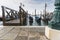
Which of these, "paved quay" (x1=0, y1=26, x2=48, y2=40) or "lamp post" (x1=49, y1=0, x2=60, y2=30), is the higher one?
"lamp post" (x1=49, y1=0, x2=60, y2=30)

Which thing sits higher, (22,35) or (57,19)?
(57,19)

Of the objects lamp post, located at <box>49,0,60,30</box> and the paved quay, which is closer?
lamp post, located at <box>49,0,60,30</box>

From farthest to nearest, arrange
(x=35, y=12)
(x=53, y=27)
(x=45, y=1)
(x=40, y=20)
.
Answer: (x=40, y=20) < (x=45, y=1) < (x=35, y=12) < (x=53, y=27)

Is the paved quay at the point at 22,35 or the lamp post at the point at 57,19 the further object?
the paved quay at the point at 22,35

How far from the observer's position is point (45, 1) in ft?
26.8

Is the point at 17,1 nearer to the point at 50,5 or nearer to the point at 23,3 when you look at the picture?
the point at 23,3

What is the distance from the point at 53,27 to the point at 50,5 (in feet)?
18.7

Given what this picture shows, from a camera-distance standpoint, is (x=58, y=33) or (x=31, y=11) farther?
(x=31, y=11)

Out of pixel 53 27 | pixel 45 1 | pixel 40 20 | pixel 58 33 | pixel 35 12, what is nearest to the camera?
pixel 58 33

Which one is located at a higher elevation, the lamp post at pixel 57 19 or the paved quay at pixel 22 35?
the lamp post at pixel 57 19

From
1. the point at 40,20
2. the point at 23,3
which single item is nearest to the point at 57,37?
the point at 23,3

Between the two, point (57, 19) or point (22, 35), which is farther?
point (22, 35)

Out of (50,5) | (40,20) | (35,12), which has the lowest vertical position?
(40,20)

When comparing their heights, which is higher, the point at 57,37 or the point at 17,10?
the point at 17,10
